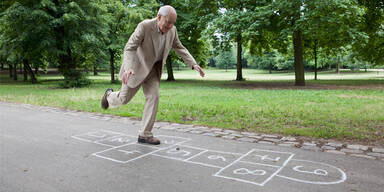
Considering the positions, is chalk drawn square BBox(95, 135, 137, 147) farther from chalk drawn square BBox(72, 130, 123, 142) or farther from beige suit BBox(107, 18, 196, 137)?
beige suit BBox(107, 18, 196, 137)

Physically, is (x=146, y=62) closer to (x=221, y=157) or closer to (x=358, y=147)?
(x=221, y=157)

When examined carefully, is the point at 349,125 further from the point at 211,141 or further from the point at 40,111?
the point at 40,111

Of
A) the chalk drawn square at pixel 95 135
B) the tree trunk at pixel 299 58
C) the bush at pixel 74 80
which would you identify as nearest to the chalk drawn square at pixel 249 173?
the chalk drawn square at pixel 95 135

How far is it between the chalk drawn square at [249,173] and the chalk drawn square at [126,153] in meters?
1.39

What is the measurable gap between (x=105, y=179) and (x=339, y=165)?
308 cm

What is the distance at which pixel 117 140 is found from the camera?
5.42 m

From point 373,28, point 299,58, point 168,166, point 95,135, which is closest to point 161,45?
point 168,166

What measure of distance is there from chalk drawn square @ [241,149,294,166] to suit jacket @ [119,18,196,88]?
2066 mm

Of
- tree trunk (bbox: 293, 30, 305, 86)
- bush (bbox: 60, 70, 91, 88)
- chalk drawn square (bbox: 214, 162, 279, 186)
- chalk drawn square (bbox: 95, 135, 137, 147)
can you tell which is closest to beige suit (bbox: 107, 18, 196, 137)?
chalk drawn square (bbox: 95, 135, 137, 147)

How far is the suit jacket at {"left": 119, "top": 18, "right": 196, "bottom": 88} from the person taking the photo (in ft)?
14.9

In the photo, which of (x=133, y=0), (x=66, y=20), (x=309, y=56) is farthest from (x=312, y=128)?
(x=309, y=56)

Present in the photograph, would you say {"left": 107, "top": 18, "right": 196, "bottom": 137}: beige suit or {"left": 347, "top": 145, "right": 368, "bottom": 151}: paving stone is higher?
{"left": 107, "top": 18, "right": 196, "bottom": 137}: beige suit

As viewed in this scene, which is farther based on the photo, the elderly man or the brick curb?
the brick curb

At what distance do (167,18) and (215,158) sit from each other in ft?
7.13
